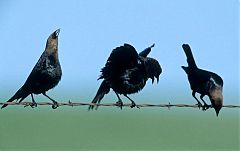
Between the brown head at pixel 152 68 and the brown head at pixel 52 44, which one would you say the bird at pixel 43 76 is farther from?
Result: the brown head at pixel 152 68

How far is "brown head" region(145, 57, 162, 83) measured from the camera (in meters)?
12.1

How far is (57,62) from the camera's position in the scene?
1195cm

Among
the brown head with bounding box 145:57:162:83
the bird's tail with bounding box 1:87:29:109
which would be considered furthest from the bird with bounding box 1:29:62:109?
the brown head with bounding box 145:57:162:83

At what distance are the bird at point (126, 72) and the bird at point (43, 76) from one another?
0.54 m

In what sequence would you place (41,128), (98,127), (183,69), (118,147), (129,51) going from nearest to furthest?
(129,51)
(183,69)
(118,147)
(41,128)
(98,127)

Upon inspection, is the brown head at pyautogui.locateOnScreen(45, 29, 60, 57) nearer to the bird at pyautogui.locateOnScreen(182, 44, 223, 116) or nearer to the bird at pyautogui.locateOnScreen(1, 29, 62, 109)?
the bird at pyautogui.locateOnScreen(1, 29, 62, 109)

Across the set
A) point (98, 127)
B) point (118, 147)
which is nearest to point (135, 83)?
point (118, 147)

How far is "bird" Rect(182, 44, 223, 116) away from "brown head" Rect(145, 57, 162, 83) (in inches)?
16.6

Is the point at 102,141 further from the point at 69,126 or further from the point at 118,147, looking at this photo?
the point at 69,126

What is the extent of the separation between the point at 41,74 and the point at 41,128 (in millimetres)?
19742

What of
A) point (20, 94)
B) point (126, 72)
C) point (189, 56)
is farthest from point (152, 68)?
point (20, 94)

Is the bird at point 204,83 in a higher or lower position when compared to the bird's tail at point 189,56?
lower

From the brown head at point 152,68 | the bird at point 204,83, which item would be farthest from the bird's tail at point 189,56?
the brown head at point 152,68

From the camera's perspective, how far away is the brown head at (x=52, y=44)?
12.1 meters
